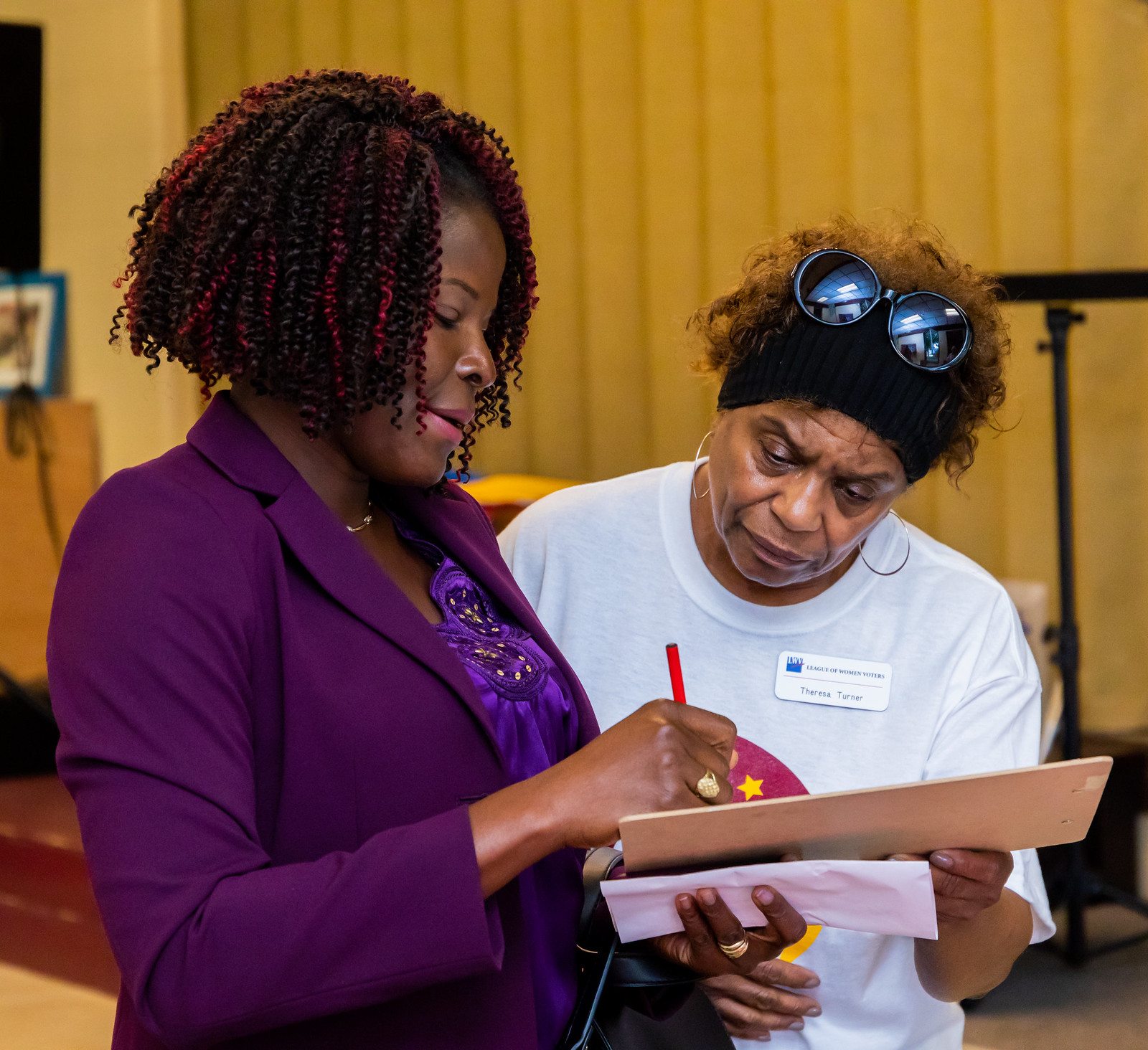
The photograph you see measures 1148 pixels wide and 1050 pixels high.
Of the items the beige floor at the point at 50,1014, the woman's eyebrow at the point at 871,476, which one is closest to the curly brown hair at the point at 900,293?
the woman's eyebrow at the point at 871,476

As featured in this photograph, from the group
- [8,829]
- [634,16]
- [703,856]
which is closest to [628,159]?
[634,16]

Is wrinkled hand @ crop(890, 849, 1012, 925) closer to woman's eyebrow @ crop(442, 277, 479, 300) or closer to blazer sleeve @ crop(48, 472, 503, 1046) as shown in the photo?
blazer sleeve @ crop(48, 472, 503, 1046)

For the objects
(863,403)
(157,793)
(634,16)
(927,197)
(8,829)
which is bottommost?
(8,829)

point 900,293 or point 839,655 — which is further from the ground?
point 900,293

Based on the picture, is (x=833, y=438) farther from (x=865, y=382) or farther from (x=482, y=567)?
(x=482, y=567)

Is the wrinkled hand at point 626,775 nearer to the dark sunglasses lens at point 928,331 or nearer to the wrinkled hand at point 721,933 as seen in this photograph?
the wrinkled hand at point 721,933

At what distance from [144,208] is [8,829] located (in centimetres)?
332

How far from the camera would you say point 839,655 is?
159 centimetres

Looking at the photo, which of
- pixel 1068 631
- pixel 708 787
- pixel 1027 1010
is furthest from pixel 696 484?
pixel 1027 1010

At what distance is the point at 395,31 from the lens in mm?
4129

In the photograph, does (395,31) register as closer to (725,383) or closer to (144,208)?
(725,383)

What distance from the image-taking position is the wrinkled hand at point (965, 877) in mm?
1194

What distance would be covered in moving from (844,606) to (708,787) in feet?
2.33

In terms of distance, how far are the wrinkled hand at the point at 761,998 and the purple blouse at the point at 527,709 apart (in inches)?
13.1
